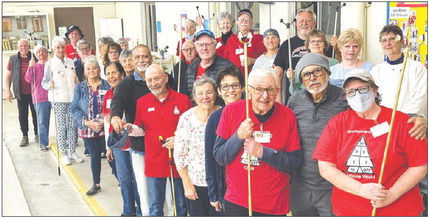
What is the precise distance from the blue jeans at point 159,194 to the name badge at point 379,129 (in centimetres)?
176

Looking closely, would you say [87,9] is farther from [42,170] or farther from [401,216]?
[401,216]

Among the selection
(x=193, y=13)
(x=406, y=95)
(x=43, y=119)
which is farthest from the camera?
(x=193, y=13)

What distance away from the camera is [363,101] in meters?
2.38

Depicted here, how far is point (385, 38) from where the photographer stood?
3586 mm

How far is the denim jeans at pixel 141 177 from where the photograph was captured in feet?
12.7

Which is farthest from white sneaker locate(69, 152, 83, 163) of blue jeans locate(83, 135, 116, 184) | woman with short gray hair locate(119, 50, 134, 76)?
woman with short gray hair locate(119, 50, 134, 76)

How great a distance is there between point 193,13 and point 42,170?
519cm

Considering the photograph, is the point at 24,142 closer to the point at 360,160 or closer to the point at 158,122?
the point at 158,122

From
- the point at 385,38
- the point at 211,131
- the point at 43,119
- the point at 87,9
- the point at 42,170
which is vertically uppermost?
the point at 87,9

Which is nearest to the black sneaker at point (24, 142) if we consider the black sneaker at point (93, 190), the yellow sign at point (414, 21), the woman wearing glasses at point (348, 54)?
the black sneaker at point (93, 190)

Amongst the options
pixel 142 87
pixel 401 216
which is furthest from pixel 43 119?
pixel 401 216

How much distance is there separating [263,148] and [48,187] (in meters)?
3.95

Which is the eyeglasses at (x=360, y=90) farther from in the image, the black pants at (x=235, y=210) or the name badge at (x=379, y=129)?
the black pants at (x=235, y=210)

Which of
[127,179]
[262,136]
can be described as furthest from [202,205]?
[127,179]
